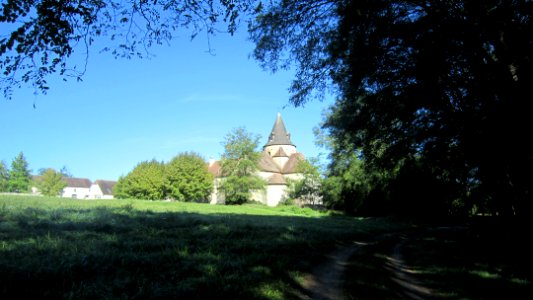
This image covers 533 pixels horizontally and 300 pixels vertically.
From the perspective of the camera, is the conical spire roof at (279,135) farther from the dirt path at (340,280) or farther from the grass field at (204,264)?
the dirt path at (340,280)

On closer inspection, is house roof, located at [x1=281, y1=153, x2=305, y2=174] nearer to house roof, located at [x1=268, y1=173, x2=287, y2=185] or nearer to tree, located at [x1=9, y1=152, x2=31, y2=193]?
house roof, located at [x1=268, y1=173, x2=287, y2=185]

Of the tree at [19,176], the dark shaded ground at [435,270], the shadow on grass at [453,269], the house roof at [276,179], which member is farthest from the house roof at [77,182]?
the shadow on grass at [453,269]

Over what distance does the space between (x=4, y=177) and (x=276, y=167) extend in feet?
→ 232

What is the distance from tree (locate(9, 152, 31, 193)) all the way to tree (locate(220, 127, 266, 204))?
5203cm

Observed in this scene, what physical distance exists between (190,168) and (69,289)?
204 ft

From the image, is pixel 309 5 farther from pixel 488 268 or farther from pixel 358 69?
pixel 488 268

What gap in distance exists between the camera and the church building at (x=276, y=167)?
7200cm

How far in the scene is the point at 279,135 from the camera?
8588cm

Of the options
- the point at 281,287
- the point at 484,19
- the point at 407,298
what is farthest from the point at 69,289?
the point at 484,19

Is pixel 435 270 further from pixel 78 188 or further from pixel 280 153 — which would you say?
pixel 78 188

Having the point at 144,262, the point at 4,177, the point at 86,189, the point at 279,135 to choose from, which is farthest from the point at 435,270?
the point at 86,189

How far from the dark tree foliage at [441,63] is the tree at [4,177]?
9610cm

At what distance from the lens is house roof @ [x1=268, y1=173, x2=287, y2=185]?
2879 inches

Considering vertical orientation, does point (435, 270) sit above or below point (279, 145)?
below
